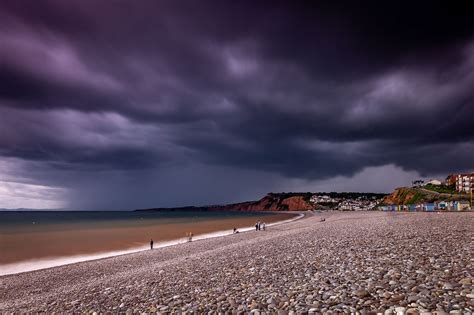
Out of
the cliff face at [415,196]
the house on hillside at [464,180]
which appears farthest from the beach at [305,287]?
the house on hillside at [464,180]

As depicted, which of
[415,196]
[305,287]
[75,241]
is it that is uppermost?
[305,287]

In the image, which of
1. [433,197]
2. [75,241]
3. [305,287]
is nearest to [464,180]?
[433,197]

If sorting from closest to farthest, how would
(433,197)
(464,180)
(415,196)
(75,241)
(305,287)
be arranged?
(305,287)
(75,241)
(433,197)
(415,196)
(464,180)

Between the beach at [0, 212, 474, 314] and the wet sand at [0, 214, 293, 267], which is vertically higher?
the beach at [0, 212, 474, 314]

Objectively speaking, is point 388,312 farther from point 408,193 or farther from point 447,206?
point 408,193

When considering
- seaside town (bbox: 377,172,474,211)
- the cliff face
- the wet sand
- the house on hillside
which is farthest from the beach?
the house on hillside

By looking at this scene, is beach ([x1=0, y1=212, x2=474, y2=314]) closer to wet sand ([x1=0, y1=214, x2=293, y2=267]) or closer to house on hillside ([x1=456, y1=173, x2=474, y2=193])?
wet sand ([x1=0, y1=214, x2=293, y2=267])

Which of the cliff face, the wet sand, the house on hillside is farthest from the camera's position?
the house on hillside

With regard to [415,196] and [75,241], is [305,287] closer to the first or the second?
[75,241]

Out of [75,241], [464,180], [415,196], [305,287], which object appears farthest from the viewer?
[464,180]

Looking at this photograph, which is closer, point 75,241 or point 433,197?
point 75,241

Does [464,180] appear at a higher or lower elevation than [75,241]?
higher

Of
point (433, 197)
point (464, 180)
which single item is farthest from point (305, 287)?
point (464, 180)

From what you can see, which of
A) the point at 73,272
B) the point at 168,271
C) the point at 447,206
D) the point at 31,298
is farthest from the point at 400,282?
the point at 447,206
